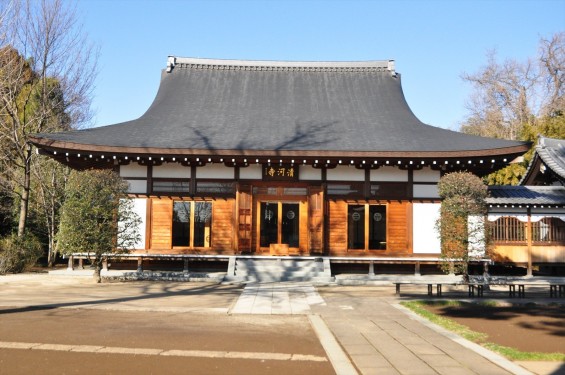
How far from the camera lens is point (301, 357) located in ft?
20.0

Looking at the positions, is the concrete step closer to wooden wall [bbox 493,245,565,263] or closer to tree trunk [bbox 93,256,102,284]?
tree trunk [bbox 93,256,102,284]

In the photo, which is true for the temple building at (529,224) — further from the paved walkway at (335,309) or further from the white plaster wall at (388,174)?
the paved walkway at (335,309)

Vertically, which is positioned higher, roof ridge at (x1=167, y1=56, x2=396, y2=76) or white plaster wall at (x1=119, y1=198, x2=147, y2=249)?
roof ridge at (x1=167, y1=56, x2=396, y2=76)

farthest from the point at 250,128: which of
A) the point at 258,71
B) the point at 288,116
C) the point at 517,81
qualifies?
the point at 517,81

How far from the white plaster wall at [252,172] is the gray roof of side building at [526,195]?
7.77 m

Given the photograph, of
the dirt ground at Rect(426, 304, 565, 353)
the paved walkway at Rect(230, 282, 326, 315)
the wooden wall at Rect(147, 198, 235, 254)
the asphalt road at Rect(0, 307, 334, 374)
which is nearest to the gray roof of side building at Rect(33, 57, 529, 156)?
the wooden wall at Rect(147, 198, 235, 254)

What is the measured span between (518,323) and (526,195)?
28.9ft

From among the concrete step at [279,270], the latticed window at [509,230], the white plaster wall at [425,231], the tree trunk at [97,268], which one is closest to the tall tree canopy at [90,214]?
the tree trunk at [97,268]

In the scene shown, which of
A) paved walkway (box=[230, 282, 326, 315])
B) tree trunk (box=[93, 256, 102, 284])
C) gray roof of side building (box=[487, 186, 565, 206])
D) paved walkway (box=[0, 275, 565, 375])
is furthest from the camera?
gray roof of side building (box=[487, 186, 565, 206])

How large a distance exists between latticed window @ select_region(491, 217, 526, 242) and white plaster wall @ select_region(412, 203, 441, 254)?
81.2 inches

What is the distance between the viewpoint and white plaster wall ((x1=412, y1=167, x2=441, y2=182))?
16406 millimetres

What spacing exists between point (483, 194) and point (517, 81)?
30837 mm

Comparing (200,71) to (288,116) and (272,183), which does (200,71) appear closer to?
(288,116)

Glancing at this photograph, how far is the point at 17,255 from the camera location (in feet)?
52.2
